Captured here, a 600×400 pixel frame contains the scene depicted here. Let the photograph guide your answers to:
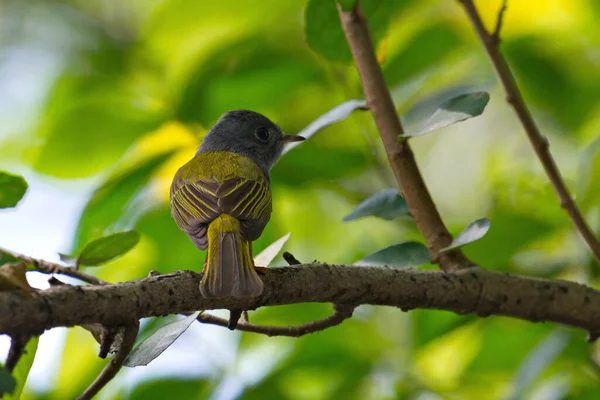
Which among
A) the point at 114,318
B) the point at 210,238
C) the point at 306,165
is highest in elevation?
the point at 306,165

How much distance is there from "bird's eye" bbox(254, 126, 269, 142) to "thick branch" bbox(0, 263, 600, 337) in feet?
5.12

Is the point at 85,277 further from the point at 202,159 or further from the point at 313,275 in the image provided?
the point at 202,159

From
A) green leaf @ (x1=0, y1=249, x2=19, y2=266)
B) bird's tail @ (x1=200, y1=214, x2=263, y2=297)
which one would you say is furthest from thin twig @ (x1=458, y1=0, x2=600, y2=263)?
green leaf @ (x1=0, y1=249, x2=19, y2=266)

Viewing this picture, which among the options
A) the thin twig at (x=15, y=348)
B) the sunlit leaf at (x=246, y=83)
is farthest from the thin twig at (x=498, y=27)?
the thin twig at (x=15, y=348)

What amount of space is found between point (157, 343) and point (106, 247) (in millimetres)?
296

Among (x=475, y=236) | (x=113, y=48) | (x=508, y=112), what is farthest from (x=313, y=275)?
(x=508, y=112)

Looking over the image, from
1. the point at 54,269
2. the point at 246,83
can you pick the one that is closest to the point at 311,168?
the point at 246,83

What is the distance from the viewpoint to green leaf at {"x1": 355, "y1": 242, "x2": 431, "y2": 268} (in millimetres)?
1974

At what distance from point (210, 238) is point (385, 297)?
0.57 m

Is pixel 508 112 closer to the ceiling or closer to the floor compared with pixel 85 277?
closer to the ceiling

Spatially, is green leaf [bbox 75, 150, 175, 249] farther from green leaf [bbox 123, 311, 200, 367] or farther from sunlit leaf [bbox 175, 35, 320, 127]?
green leaf [bbox 123, 311, 200, 367]

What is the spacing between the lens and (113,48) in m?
3.00

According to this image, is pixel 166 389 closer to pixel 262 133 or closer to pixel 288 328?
pixel 288 328

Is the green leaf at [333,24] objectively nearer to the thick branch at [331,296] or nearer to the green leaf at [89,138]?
the green leaf at [89,138]
